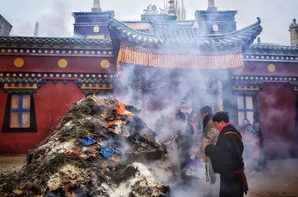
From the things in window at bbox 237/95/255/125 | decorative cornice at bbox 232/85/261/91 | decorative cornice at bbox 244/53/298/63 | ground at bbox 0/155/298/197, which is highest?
decorative cornice at bbox 244/53/298/63

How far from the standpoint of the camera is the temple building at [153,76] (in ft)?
37.9

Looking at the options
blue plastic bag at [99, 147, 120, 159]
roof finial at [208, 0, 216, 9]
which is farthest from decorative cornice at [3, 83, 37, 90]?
roof finial at [208, 0, 216, 9]

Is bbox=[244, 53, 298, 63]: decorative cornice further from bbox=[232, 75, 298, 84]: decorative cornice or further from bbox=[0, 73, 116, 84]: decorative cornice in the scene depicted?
bbox=[0, 73, 116, 84]: decorative cornice

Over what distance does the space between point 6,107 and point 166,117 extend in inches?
262

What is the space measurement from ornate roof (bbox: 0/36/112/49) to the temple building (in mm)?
41

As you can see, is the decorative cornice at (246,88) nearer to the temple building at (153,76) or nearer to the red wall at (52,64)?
the temple building at (153,76)

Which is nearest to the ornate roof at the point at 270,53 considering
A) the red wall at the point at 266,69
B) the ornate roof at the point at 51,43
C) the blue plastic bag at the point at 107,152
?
the red wall at the point at 266,69

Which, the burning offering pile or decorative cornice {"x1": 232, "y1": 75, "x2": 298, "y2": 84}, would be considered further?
decorative cornice {"x1": 232, "y1": 75, "x2": 298, "y2": 84}

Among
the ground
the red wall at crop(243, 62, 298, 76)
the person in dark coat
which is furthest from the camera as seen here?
the red wall at crop(243, 62, 298, 76)

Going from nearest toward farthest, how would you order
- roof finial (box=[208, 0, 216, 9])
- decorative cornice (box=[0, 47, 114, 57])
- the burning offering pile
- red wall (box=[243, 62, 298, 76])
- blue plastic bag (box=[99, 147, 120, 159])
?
the burning offering pile → blue plastic bag (box=[99, 147, 120, 159]) → decorative cornice (box=[0, 47, 114, 57]) → red wall (box=[243, 62, 298, 76]) → roof finial (box=[208, 0, 216, 9])

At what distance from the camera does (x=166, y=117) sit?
39.2ft

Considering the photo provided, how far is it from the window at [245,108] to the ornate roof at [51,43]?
6359 millimetres

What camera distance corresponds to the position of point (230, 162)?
4.60 metres

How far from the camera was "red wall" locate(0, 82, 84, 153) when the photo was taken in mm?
13031
